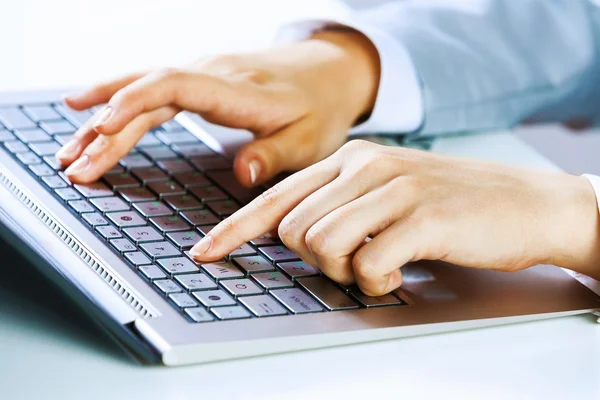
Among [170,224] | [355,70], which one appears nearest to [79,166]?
[170,224]

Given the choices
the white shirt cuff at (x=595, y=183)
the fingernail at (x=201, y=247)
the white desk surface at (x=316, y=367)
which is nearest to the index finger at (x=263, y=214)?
the fingernail at (x=201, y=247)

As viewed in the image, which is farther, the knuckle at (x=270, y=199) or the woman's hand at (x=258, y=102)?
the woman's hand at (x=258, y=102)

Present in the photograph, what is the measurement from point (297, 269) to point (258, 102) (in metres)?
0.27

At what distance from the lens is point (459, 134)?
1090 mm

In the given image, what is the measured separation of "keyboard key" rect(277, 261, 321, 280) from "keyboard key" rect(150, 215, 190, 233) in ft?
0.29

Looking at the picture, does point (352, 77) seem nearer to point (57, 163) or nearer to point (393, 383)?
point (57, 163)

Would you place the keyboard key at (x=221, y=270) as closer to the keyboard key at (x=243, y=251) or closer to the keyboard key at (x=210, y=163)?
the keyboard key at (x=243, y=251)

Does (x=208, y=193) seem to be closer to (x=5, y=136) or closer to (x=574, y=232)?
(x=5, y=136)

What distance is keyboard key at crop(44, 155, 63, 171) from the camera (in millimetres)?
821

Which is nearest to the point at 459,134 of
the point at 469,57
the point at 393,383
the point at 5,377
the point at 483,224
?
the point at 469,57

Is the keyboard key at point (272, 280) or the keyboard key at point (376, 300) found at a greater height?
the keyboard key at point (272, 280)

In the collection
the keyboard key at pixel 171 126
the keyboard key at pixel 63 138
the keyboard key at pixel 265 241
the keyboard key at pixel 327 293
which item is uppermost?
the keyboard key at pixel 63 138

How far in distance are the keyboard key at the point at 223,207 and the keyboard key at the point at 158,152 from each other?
11 cm

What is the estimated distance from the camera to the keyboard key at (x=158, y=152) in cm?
88
